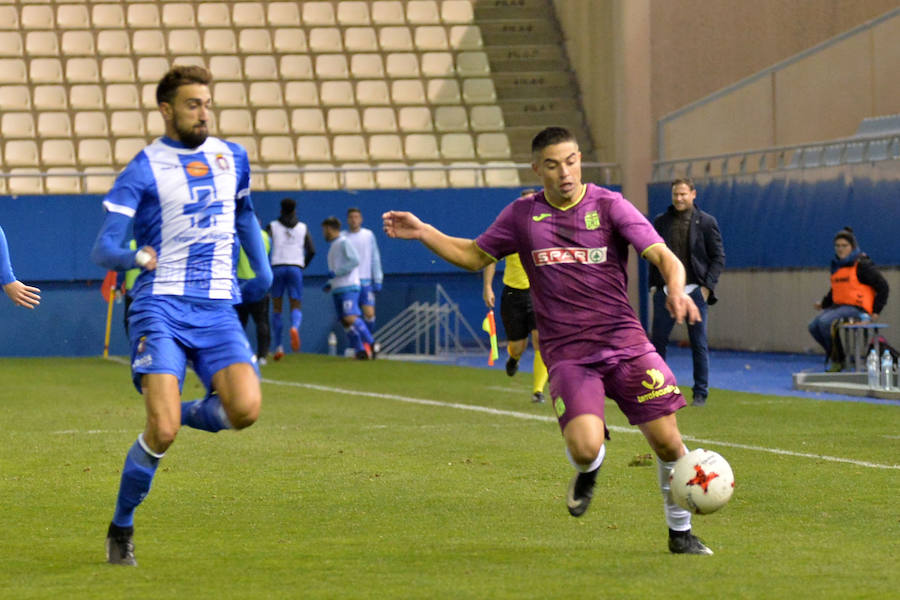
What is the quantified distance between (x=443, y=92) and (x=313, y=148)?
3123 millimetres

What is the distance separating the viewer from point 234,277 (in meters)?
7.16

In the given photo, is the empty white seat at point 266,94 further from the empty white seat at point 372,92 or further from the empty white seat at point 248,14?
the empty white seat at point 248,14

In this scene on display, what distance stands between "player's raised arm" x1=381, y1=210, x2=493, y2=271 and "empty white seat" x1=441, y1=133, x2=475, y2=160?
2205 cm

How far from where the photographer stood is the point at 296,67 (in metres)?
30.4

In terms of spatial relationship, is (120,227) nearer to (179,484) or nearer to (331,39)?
(179,484)

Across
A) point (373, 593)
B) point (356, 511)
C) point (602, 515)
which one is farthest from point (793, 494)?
point (373, 593)

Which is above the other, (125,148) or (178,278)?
(125,148)

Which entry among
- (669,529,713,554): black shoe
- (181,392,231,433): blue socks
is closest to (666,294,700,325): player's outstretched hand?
(669,529,713,554): black shoe

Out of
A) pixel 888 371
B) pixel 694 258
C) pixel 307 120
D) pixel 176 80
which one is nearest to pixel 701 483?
pixel 176 80

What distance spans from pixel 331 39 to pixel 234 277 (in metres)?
24.5

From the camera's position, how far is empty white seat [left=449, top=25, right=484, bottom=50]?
3148 cm

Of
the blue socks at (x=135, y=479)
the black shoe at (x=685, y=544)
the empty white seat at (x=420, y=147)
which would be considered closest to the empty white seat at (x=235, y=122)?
the empty white seat at (x=420, y=147)

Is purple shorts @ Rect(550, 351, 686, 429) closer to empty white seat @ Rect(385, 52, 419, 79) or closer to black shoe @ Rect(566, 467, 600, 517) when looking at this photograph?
black shoe @ Rect(566, 467, 600, 517)

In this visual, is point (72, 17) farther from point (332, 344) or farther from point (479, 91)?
point (332, 344)
